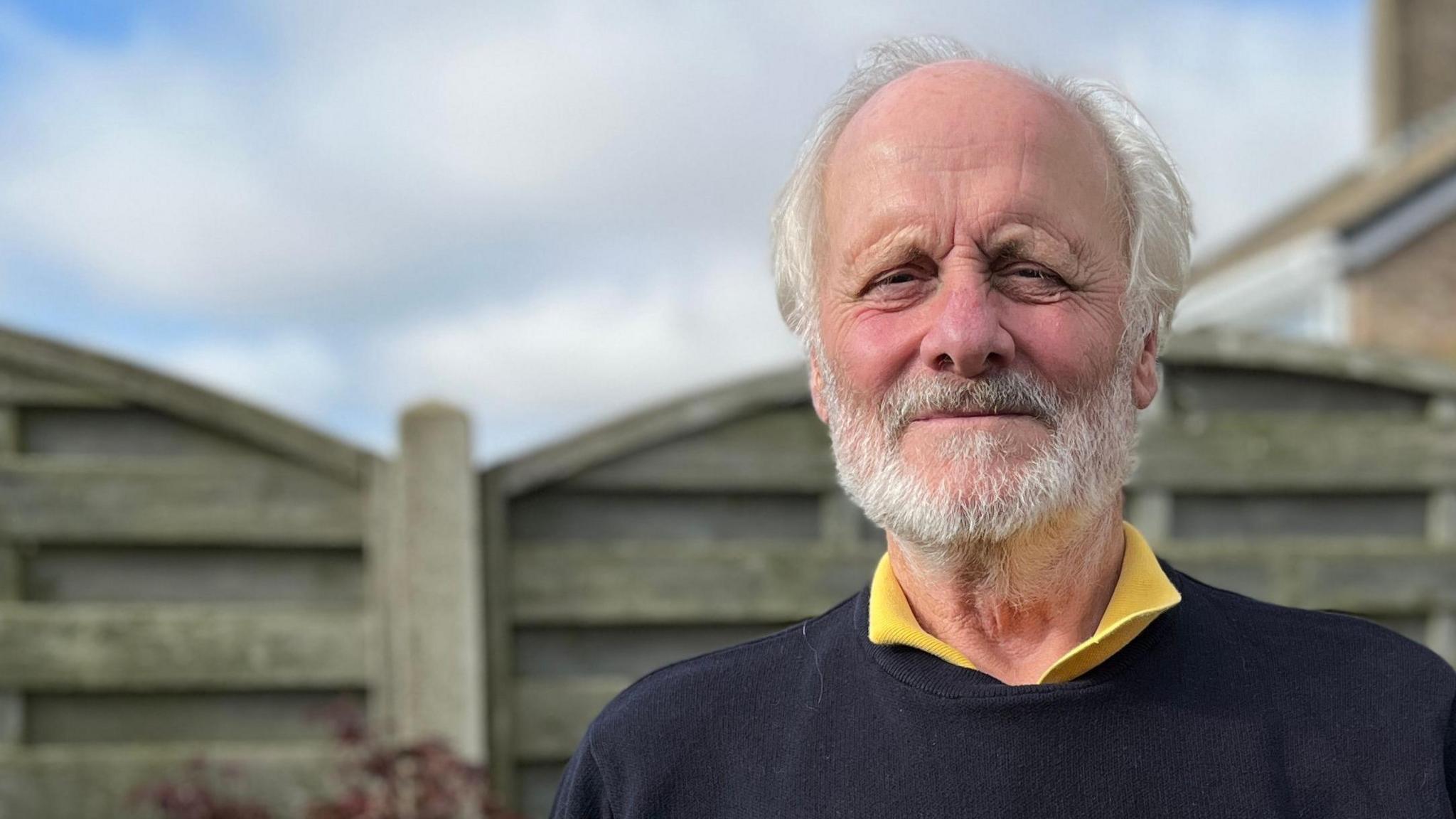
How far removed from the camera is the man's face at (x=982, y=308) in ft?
5.08

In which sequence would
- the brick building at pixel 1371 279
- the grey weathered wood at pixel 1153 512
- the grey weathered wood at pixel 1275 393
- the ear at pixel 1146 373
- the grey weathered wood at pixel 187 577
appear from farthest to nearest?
the brick building at pixel 1371 279 < the grey weathered wood at pixel 1275 393 < the grey weathered wood at pixel 1153 512 < the grey weathered wood at pixel 187 577 < the ear at pixel 1146 373

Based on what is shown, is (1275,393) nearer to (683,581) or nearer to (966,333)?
(683,581)

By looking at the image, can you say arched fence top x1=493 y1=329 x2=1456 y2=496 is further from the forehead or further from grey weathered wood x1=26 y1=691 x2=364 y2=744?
the forehead

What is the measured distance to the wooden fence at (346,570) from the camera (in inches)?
155

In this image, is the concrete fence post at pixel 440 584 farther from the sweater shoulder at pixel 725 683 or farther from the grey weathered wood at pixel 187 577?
the sweater shoulder at pixel 725 683

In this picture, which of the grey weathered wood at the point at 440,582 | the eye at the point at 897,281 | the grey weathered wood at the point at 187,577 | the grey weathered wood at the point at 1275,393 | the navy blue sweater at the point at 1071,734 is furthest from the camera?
the grey weathered wood at the point at 1275,393

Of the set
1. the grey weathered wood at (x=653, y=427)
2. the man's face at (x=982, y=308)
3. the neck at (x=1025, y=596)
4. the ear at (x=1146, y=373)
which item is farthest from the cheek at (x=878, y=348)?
the grey weathered wood at (x=653, y=427)

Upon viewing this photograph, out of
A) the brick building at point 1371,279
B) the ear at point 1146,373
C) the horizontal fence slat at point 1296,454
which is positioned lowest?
the ear at point 1146,373

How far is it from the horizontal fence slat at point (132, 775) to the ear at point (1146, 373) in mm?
2976

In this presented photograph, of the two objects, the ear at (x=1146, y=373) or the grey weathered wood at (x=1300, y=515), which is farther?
the grey weathered wood at (x=1300, y=515)

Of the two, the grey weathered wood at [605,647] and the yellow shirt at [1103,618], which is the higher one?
the grey weathered wood at [605,647]

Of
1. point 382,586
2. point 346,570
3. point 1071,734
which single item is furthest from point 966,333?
point 346,570

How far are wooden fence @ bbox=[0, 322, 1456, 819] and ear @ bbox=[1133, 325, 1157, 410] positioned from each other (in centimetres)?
236

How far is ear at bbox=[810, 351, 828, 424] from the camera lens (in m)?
1.77
